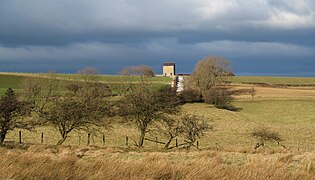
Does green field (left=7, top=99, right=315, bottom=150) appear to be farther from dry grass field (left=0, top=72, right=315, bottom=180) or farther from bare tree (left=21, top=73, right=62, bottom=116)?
bare tree (left=21, top=73, right=62, bottom=116)

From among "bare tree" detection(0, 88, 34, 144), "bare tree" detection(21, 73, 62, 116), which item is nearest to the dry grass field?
"bare tree" detection(0, 88, 34, 144)

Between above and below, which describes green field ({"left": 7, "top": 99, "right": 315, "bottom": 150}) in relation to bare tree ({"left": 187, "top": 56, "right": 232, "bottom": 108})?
below

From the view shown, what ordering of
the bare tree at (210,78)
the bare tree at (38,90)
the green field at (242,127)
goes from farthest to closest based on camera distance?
1. the bare tree at (210,78)
2. the bare tree at (38,90)
3. the green field at (242,127)

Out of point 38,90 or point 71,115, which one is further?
point 38,90

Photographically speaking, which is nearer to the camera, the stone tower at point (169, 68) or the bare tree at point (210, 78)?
the bare tree at point (210, 78)

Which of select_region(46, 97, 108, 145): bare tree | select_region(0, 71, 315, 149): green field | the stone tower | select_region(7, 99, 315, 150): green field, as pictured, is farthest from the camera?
the stone tower

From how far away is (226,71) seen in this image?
91375 millimetres

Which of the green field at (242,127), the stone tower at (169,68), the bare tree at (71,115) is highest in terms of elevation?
the stone tower at (169,68)

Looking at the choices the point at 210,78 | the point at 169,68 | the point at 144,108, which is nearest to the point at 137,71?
the point at 210,78

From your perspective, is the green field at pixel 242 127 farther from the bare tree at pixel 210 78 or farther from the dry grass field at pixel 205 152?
the bare tree at pixel 210 78

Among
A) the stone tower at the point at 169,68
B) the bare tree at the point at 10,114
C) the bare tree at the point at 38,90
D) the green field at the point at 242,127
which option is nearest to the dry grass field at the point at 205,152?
the green field at the point at 242,127

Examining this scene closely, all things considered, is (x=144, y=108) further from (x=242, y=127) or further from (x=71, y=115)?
(x=242, y=127)

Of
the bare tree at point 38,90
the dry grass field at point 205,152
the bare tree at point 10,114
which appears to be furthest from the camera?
the bare tree at point 38,90

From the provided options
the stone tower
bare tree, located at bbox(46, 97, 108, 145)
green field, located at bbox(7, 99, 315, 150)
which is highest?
the stone tower
